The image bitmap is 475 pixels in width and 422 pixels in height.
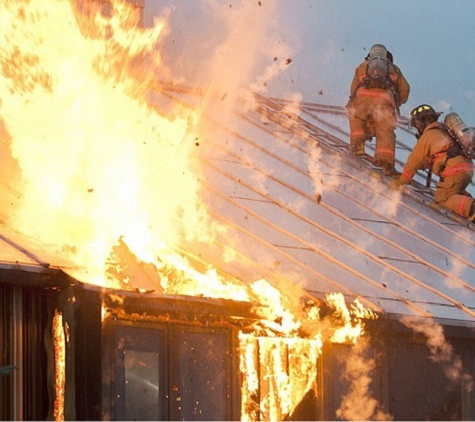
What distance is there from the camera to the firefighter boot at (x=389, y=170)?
1661cm

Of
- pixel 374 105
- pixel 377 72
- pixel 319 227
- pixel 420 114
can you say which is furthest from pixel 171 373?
pixel 377 72

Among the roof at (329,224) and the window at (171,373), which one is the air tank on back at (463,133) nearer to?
the roof at (329,224)

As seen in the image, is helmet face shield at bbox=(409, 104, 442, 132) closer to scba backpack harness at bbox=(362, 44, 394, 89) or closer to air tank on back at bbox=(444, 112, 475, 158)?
air tank on back at bbox=(444, 112, 475, 158)

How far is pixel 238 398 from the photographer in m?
11.1

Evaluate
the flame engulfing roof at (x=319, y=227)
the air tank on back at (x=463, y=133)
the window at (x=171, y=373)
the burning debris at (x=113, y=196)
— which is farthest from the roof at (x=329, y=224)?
the window at (x=171, y=373)

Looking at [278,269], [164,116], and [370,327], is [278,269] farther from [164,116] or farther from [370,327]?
[164,116]

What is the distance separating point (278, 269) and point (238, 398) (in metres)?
1.36

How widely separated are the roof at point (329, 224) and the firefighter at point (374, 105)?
0.40 m

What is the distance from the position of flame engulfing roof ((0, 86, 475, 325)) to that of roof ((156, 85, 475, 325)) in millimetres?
15

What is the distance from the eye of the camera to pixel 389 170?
657 inches

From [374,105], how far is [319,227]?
14.6 ft

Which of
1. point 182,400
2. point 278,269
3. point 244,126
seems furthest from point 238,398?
point 244,126

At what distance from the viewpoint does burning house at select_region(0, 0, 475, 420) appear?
10242 millimetres

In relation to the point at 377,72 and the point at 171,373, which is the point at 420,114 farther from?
the point at 171,373
